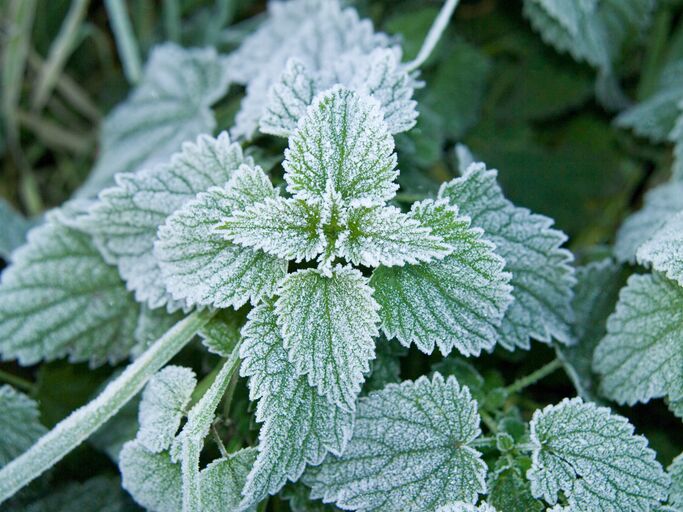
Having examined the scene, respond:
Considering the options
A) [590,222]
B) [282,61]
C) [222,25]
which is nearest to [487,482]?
[282,61]

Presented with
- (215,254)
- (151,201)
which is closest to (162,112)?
(151,201)

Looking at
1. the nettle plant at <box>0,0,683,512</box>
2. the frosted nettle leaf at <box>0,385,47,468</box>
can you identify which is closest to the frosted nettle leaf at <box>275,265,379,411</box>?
the nettle plant at <box>0,0,683,512</box>

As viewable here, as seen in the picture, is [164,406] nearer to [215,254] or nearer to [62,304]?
[215,254]

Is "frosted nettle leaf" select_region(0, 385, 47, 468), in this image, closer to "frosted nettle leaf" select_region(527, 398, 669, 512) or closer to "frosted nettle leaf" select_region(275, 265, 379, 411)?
"frosted nettle leaf" select_region(275, 265, 379, 411)

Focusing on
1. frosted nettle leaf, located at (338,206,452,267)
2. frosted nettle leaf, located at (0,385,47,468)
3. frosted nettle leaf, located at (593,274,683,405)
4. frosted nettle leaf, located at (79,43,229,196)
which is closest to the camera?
frosted nettle leaf, located at (338,206,452,267)

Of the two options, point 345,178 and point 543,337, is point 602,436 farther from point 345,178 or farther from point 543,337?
point 345,178
